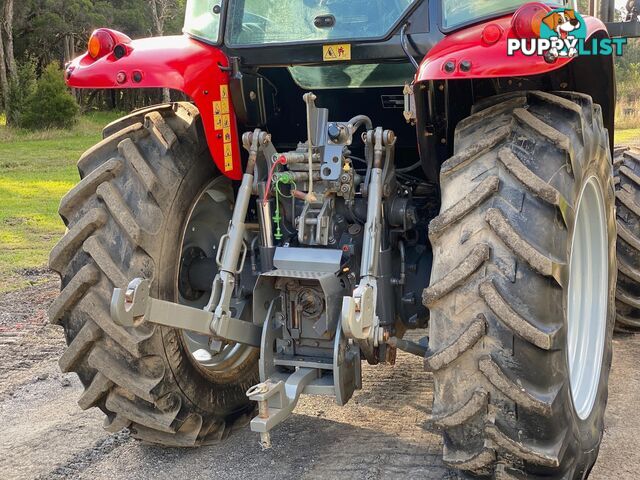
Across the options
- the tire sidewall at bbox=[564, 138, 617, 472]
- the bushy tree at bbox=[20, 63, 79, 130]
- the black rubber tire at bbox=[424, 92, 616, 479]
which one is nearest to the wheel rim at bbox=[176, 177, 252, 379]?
the black rubber tire at bbox=[424, 92, 616, 479]

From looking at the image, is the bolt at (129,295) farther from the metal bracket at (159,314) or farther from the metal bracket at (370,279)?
the metal bracket at (370,279)

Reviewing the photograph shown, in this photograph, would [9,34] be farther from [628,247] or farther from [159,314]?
[159,314]

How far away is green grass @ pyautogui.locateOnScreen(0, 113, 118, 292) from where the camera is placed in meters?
8.61

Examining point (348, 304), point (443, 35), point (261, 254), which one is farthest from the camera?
point (261, 254)

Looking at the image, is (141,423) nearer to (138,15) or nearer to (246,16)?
(246,16)

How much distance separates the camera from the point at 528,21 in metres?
2.93

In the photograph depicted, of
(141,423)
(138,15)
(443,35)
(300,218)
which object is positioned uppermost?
(138,15)

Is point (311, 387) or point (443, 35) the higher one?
point (443, 35)

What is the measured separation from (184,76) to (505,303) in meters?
1.85

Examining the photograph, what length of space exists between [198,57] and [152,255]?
97 centimetres

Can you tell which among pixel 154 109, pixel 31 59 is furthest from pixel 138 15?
pixel 154 109

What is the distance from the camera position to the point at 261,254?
12.3ft

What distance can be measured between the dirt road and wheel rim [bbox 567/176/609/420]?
449 millimetres

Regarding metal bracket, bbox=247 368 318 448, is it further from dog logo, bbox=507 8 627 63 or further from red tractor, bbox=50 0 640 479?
dog logo, bbox=507 8 627 63
